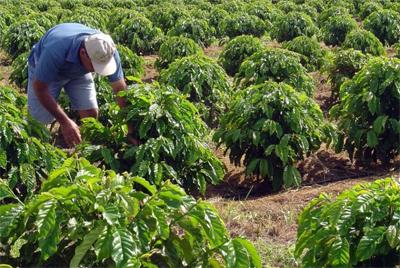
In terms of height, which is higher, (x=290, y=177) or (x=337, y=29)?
(x=337, y=29)

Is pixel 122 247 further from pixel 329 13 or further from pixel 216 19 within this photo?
pixel 329 13

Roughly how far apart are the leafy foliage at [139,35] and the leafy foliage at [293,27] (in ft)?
8.11

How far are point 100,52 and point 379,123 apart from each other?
2723mm

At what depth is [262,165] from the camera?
5566 millimetres

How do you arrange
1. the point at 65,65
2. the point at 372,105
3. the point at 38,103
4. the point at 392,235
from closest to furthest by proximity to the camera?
the point at 392,235, the point at 65,65, the point at 38,103, the point at 372,105

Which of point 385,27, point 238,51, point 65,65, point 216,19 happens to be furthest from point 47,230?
point 216,19

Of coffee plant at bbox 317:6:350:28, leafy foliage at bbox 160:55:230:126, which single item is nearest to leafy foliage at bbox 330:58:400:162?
leafy foliage at bbox 160:55:230:126

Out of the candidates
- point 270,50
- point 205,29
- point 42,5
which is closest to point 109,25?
point 205,29

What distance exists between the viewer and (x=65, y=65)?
195 inches

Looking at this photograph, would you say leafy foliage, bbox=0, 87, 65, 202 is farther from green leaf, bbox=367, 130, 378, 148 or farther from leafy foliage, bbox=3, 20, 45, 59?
leafy foliage, bbox=3, 20, 45, 59

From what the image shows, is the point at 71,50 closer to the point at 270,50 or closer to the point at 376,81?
the point at 376,81

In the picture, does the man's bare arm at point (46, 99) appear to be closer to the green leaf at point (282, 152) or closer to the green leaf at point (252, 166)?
the green leaf at point (252, 166)

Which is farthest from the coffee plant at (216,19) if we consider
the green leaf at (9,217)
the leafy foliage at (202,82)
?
the green leaf at (9,217)

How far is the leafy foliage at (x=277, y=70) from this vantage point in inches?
300
